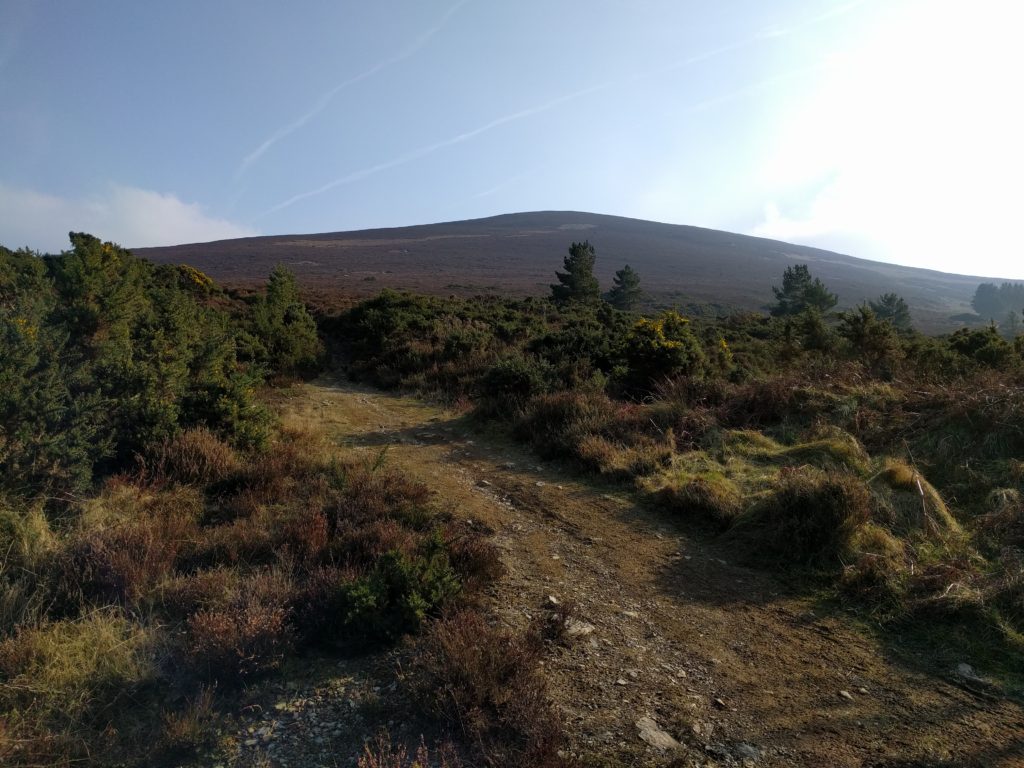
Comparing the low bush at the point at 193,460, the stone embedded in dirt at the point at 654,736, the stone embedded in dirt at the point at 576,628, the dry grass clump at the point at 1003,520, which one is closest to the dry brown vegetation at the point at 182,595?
the low bush at the point at 193,460

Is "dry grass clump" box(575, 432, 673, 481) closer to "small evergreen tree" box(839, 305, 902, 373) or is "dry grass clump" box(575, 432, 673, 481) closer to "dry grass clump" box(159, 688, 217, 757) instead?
"dry grass clump" box(159, 688, 217, 757)

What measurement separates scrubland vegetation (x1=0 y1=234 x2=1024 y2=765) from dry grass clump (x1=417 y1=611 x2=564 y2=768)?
0.01m

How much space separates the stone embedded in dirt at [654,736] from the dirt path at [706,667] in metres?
0.04

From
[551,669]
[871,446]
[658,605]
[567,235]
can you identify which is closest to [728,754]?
[551,669]

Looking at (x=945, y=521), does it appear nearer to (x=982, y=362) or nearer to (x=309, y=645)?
(x=309, y=645)

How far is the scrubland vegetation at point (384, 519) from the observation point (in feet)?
8.90

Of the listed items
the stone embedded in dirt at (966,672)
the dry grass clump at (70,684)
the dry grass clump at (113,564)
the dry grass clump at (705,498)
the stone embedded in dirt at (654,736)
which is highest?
the dry grass clump at (113,564)

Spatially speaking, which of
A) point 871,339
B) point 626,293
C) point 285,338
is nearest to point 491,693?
point 871,339

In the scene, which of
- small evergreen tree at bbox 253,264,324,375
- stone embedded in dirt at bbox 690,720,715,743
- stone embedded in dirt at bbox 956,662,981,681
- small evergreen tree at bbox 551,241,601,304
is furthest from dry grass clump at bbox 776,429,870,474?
small evergreen tree at bbox 551,241,601,304

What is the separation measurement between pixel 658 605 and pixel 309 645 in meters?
2.37

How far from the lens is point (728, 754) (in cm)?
247

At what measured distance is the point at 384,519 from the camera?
15.2ft

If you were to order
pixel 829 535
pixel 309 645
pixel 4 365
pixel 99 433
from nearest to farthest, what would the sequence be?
1. pixel 309 645
2. pixel 829 535
3. pixel 4 365
4. pixel 99 433

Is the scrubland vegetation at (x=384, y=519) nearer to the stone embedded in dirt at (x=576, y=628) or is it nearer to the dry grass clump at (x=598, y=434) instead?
the dry grass clump at (x=598, y=434)
